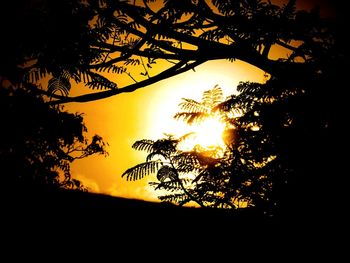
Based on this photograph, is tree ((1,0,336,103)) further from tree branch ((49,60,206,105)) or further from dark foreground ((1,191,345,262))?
dark foreground ((1,191,345,262))

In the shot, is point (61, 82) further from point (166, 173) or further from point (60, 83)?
point (166, 173)

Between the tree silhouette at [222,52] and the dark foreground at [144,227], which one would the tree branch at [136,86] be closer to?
the tree silhouette at [222,52]

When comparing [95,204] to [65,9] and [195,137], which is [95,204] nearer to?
[195,137]

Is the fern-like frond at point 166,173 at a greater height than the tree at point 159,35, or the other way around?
the tree at point 159,35

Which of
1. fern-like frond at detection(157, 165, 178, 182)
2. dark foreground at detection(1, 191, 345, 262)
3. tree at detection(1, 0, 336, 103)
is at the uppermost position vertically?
tree at detection(1, 0, 336, 103)

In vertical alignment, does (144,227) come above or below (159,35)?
below

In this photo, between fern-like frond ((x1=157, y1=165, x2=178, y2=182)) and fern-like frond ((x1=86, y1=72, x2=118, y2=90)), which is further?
fern-like frond ((x1=157, y1=165, x2=178, y2=182))

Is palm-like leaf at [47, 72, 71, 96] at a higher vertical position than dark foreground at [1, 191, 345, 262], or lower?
higher

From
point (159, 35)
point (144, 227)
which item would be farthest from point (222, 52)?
point (144, 227)

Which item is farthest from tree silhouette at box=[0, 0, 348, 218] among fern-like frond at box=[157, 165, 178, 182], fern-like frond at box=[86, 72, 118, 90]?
fern-like frond at box=[157, 165, 178, 182]

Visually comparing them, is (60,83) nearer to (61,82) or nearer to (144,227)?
(61,82)

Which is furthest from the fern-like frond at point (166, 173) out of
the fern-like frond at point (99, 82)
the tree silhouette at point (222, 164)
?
the fern-like frond at point (99, 82)

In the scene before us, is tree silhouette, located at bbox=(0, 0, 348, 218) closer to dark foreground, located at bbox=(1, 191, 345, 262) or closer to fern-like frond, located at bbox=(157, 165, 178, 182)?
dark foreground, located at bbox=(1, 191, 345, 262)

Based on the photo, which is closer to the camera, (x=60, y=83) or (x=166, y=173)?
(x=60, y=83)
